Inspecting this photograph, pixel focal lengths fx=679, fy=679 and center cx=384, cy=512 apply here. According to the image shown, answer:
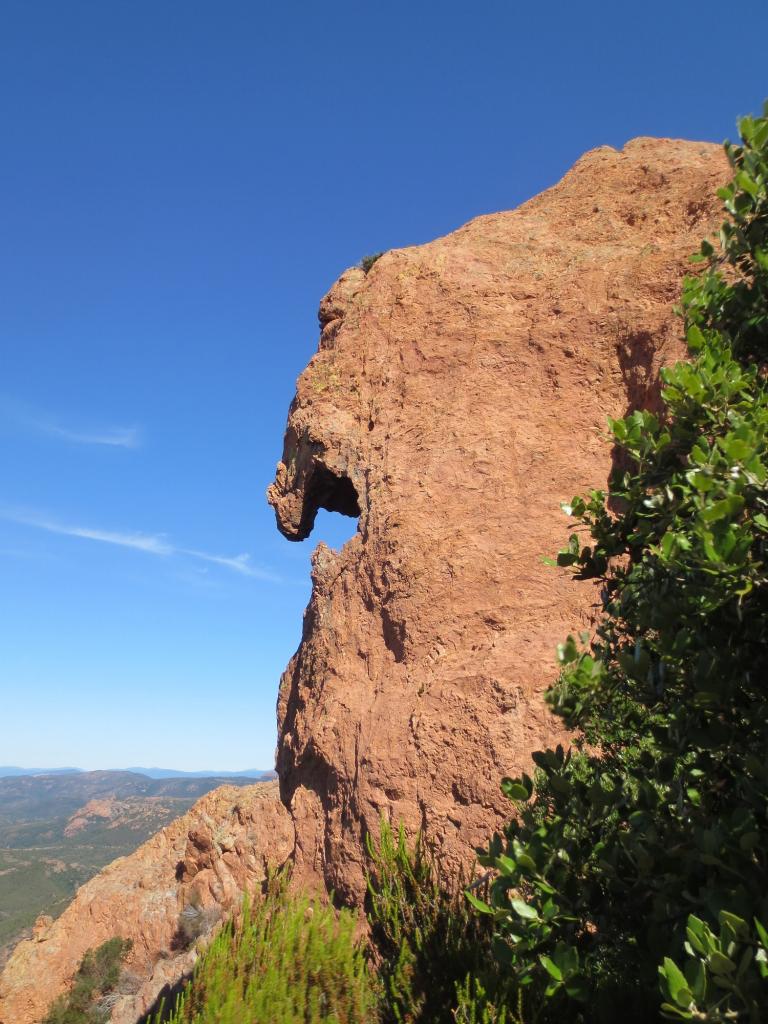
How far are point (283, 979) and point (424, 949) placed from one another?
1.23 m

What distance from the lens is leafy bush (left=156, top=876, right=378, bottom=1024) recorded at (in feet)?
18.2

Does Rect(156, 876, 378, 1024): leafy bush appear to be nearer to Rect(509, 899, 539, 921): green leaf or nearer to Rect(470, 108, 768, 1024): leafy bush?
Rect(470, 108, 768, 1024): leafy bush

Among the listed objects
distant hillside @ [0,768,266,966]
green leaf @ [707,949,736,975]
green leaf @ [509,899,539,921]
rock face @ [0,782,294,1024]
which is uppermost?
green leaf @ [707,949,736,975]

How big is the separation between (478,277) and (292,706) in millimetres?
9149

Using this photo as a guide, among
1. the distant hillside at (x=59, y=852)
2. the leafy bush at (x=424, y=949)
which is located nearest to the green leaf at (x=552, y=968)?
the leafy bush at (x=424, y=949)

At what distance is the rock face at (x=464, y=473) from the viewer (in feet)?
31.4

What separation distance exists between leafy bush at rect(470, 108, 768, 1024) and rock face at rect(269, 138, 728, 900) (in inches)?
223

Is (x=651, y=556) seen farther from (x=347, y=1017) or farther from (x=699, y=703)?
(x=347, y=1017)

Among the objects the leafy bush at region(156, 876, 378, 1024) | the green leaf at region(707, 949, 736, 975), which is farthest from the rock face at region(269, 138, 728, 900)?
the green leaf at region(707, 949, 736, 975)

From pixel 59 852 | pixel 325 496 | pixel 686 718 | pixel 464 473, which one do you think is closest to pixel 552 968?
A: pixel 686 718

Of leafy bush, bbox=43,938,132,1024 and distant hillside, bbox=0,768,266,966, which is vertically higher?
leafy bush, bbox=43,938,132,1024

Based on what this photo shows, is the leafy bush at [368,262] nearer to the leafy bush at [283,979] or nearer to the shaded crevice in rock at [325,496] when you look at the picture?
the shaded crevice in rock at [325,496]

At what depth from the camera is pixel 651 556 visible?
3.56 m

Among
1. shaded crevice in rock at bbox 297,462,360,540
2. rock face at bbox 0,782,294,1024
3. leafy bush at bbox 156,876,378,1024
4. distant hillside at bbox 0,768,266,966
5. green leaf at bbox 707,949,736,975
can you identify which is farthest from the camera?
distant hillside at bbox 0,768,266,966
